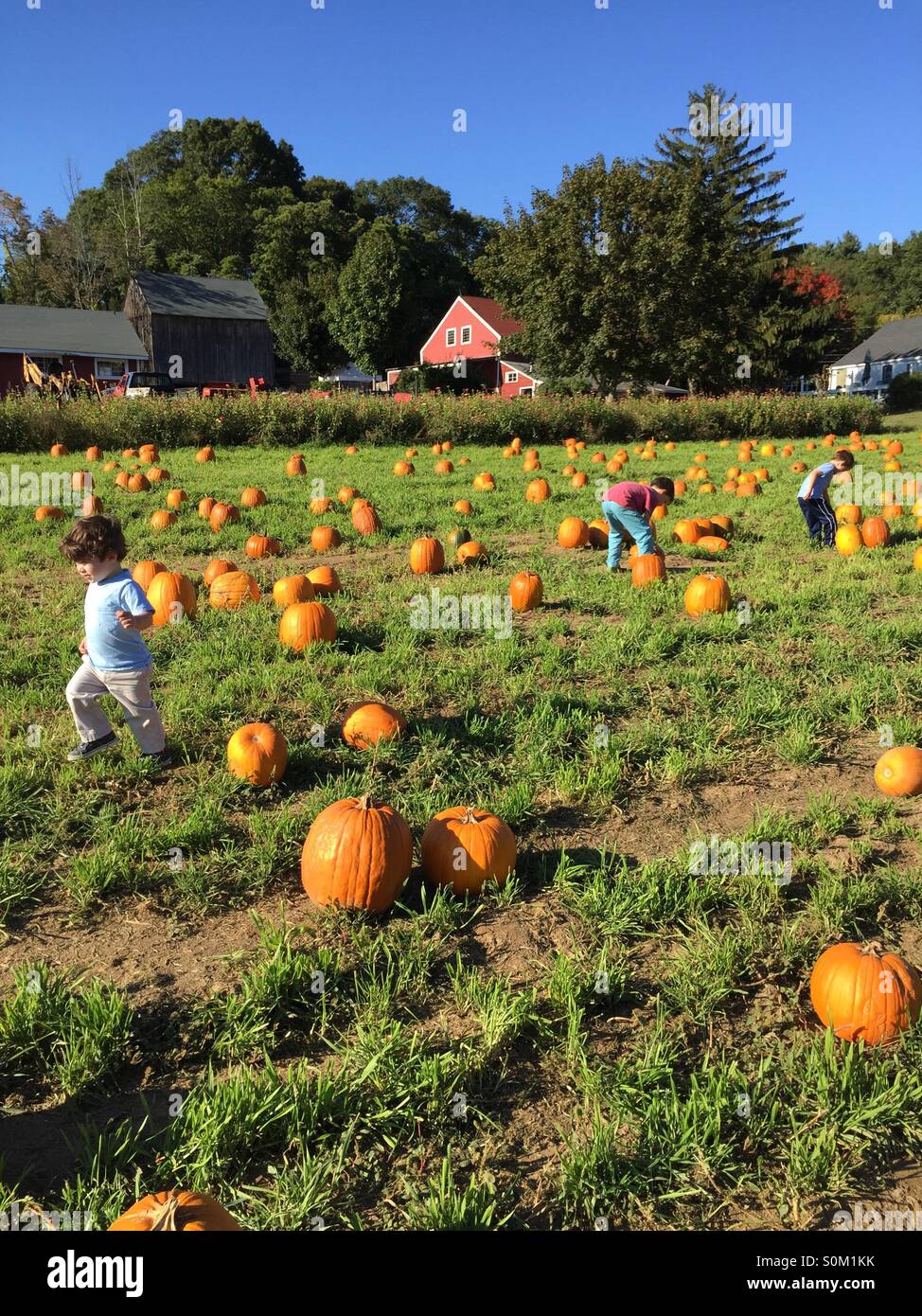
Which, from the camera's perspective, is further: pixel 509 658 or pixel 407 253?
pixel 407 253

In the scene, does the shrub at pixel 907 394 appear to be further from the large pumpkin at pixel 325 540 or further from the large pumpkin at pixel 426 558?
the large pumpkin at pixel 426 558

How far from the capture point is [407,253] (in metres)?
62.6

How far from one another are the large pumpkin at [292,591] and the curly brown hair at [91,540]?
2.30m

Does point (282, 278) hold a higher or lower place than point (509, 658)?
higher

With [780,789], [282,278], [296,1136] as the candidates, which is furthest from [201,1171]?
[282,278]

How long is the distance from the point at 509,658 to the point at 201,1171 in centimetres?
387

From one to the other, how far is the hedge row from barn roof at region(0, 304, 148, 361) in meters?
32.6

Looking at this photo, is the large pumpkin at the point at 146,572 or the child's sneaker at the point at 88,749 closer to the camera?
the child's sneaker at the point at 88,749

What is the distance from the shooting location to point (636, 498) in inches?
303

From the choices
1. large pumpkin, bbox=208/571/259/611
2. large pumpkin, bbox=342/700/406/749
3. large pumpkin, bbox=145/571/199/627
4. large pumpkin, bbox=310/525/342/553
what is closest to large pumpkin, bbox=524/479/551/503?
large pumpkin, bbox=310/525/342/553

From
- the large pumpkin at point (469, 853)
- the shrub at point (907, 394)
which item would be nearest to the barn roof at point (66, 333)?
the shrub at point (907, 394)

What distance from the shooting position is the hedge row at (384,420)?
16719mm
